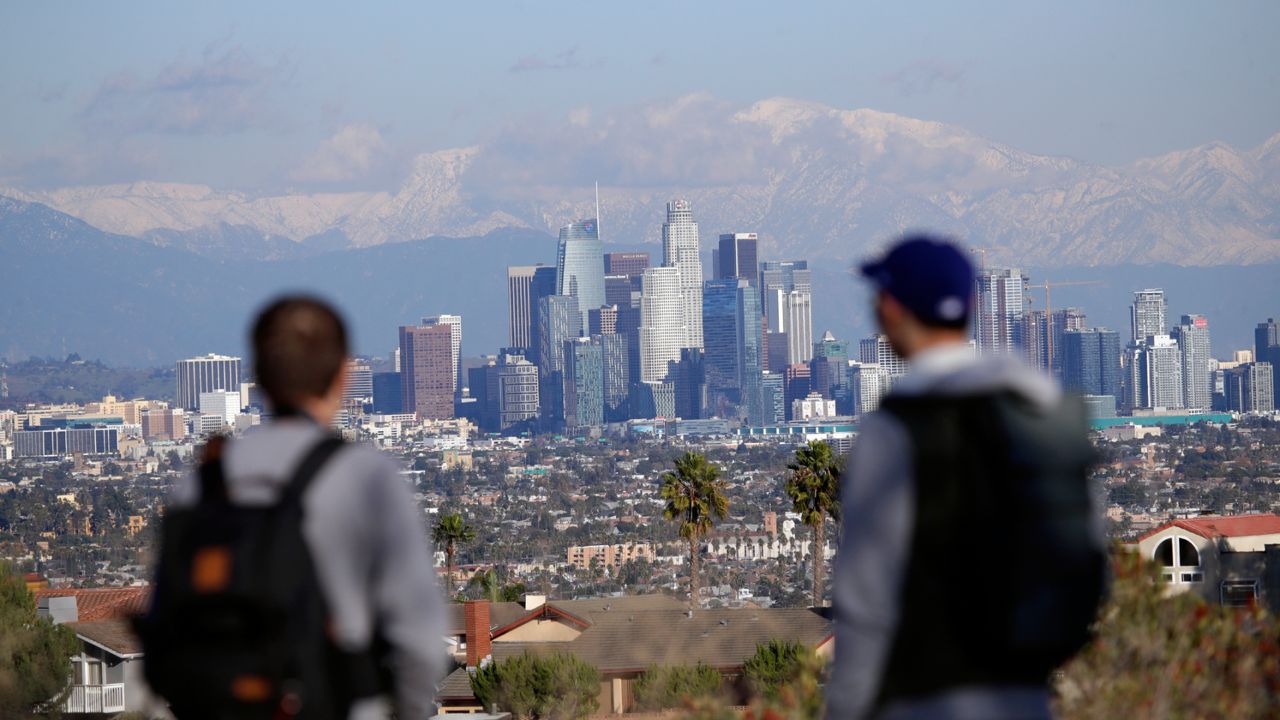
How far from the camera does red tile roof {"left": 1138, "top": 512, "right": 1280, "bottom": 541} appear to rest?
35.8 metres

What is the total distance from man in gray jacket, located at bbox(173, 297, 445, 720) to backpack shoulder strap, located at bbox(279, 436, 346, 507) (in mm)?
10

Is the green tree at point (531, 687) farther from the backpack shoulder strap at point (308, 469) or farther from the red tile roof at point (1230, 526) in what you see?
the backpack shoulder strap at point (308, 469)

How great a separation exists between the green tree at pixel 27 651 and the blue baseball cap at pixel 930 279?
32049 millimetres

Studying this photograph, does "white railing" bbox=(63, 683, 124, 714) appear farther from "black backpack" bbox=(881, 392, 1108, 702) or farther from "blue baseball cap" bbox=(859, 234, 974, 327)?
"black backpack" bbox=(881, 392, 1108, 702)

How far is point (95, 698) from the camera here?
35.6 m

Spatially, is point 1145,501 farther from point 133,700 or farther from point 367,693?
point 367,693

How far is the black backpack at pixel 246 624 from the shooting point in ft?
11.3

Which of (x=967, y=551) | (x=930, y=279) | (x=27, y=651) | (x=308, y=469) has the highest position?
(x=930, y=279)

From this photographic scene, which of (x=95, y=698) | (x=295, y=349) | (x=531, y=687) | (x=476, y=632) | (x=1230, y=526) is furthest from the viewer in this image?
(x=476, y=632)

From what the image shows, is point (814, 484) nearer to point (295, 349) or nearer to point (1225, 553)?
point (1225, 553)

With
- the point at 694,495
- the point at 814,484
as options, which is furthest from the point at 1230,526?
the point at 694,495

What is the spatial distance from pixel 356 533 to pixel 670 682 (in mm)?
34085

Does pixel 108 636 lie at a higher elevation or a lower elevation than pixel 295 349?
lower

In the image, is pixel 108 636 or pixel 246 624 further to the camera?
pixel 108 636
